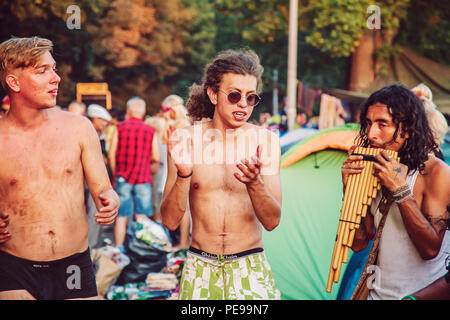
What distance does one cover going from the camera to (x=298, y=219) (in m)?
5.18

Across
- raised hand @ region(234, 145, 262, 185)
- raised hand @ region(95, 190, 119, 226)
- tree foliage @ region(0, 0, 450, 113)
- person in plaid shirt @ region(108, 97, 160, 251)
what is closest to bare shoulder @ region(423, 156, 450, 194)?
raised hand @ region(234, 145, 262, 185)

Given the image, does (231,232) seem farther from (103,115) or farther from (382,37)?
(382,37)

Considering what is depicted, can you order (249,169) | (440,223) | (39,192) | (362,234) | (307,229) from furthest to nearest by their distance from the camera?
(307,229), (362,234), (39,192), (440,223), (249,169)

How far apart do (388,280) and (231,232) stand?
2.95 ft

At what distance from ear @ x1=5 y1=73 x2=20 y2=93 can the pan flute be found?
1.91m

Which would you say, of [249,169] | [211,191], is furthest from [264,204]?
[211,191]

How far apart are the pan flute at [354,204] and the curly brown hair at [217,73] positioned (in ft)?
2.57

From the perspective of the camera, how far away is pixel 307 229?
5117 millimetres

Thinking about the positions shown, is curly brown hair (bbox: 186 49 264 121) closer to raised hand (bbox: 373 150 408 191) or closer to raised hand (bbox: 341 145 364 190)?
raised hand (bbox: 341 145 364 190)

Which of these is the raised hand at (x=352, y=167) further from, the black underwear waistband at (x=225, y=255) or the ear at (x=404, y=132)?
the black underwear waistband at (x=225, y=255)

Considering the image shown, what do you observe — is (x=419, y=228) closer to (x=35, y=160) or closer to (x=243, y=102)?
(x=243, y=102)

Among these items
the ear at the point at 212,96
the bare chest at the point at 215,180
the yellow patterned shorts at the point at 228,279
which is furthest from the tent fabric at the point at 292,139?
the yellow patterned shorts at the point at 228,279

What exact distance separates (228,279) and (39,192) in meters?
1.14

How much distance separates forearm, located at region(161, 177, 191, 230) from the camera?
280 centimetres
